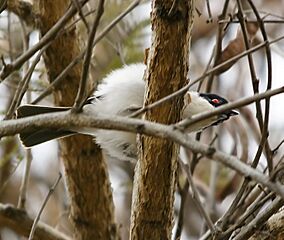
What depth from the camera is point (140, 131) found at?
132cm

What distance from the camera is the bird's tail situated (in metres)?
2.38

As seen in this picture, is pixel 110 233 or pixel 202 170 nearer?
pixel 110 233

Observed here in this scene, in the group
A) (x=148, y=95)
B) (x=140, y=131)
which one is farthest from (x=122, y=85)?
(x=140, y=131)

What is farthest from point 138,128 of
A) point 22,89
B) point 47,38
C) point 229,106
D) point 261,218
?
point 22,89

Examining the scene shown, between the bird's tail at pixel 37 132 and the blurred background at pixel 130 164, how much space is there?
24 cm

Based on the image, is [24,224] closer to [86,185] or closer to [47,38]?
[86,185]

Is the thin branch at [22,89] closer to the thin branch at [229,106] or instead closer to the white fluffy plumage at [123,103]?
the white fluffy plumage at [123,103]

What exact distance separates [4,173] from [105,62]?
769 millimetres

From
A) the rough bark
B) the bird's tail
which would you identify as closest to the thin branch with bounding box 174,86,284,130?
the rough bark

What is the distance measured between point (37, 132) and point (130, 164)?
1.73 metres

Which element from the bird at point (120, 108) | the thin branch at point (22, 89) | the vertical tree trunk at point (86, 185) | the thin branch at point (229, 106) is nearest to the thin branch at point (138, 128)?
the thin branch at point (229, 106)

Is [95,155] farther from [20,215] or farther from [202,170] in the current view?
[202,170]

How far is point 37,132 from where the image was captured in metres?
2.47

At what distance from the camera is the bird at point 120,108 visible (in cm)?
240
